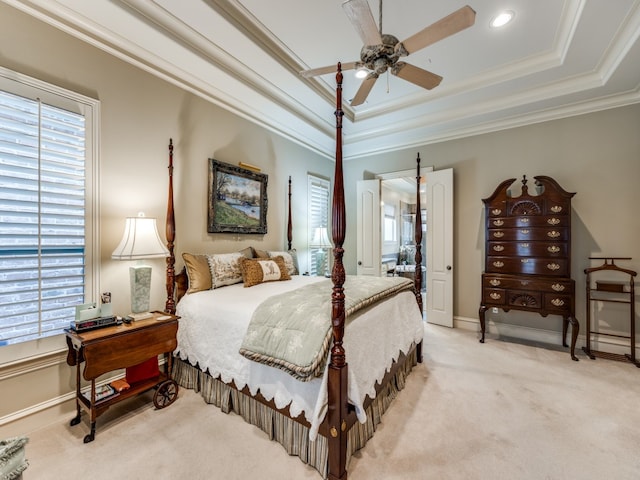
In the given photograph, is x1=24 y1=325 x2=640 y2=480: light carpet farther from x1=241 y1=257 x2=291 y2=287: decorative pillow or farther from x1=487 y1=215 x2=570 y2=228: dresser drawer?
x1=487 y1=215 x2=570 y2=228: dresser drawer

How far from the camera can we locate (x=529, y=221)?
10.7ft

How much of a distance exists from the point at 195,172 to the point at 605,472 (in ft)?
12.7

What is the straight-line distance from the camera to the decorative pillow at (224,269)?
270 cm

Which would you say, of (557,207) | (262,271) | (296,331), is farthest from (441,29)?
(557,207)

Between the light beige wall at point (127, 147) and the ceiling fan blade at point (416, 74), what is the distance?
2069mm

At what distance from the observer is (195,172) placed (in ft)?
9.63

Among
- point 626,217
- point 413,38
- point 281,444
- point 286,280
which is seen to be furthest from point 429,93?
point 281,444

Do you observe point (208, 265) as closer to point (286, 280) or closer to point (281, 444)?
point (286, 280)

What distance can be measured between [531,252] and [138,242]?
413 centimetres

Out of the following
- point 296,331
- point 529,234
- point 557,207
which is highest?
point 557,207

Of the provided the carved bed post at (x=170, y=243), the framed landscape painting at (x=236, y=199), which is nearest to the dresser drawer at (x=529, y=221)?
the framed landscape painting at (x=236, y=199)

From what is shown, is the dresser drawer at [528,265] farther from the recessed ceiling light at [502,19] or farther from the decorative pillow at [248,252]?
the decorative pillow at [248,252]

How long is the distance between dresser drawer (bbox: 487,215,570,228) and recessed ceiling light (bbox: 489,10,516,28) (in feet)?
6.75

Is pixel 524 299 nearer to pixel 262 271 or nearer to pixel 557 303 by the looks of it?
pixel 557 303
